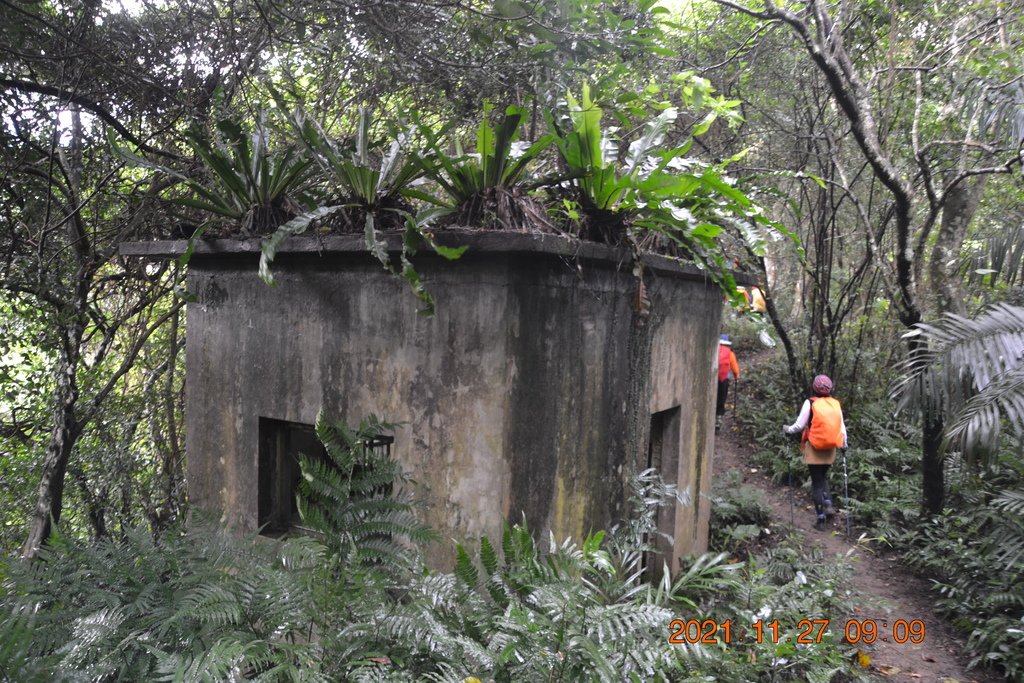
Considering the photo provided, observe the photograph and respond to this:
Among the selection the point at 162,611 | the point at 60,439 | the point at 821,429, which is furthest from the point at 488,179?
the point at 821,429

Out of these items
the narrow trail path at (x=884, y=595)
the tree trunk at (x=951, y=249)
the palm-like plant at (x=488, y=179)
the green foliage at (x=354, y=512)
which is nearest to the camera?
the green foliage at (x=354, y=512)

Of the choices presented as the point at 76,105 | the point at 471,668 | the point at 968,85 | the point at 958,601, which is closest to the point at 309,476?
the point at 471,668

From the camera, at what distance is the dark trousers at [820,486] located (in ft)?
26.7

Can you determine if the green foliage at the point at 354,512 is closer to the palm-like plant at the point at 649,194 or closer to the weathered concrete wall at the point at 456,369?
the weathered concrete wall at the point at 456,369

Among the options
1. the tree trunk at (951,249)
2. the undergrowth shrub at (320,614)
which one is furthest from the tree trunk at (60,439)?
the tree trunk at (951,249)

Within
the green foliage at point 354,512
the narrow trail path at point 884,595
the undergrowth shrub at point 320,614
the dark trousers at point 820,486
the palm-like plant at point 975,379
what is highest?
the palm-like plant at point 975,379

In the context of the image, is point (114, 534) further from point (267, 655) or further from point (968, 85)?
point (968, 85)

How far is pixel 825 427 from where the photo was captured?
25.4ft

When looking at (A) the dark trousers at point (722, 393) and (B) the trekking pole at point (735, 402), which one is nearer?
(A) the dark trousers at point (722, 393)

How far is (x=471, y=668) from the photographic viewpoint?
2.58 m

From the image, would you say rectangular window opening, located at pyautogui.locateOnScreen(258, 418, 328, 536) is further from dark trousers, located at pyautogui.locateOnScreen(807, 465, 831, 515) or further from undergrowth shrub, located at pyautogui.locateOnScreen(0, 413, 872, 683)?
dark trousers, located at pyautogui.locateOnScreen(807, 465, 831, 515)

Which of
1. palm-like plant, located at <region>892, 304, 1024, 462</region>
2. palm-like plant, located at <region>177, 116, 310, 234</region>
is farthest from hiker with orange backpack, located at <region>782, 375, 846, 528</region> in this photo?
palm-like plant, located at <region>177, 116, 310, 234</region>
